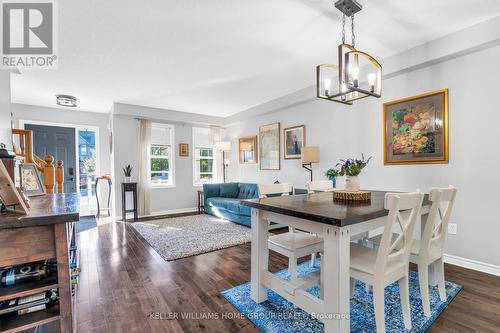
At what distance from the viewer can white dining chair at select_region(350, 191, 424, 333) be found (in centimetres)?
137

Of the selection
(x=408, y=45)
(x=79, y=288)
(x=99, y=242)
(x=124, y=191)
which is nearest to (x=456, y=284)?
(x=408, y=45)

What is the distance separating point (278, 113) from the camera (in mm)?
5043

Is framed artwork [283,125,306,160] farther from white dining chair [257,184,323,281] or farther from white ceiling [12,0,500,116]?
white dining chair [257,184,323,281]

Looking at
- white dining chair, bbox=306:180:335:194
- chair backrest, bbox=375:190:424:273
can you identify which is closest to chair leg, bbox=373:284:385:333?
chair backrest, bbox=375:190:424:273

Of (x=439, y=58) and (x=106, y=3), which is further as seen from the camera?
(x=439, y=58)

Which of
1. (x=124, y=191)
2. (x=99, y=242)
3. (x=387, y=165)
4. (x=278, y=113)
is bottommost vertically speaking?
(x=99, y=242)

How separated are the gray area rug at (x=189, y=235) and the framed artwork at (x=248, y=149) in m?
1.70

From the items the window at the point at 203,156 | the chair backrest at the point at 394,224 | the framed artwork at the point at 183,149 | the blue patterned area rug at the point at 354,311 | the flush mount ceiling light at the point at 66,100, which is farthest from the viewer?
the window at the point at 203,156

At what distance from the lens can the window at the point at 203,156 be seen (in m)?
6.34

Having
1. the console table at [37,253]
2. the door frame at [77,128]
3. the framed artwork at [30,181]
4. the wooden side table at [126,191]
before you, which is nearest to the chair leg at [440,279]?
the console table at [37,253]

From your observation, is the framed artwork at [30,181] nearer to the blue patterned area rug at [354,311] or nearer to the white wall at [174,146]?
the blue patterned area rug at [354,311]

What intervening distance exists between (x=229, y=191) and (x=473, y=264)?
429 centimetres

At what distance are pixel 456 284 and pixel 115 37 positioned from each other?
429 centimetres

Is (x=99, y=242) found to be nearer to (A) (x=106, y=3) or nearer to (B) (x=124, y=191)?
(B) (x=124, y=191)
